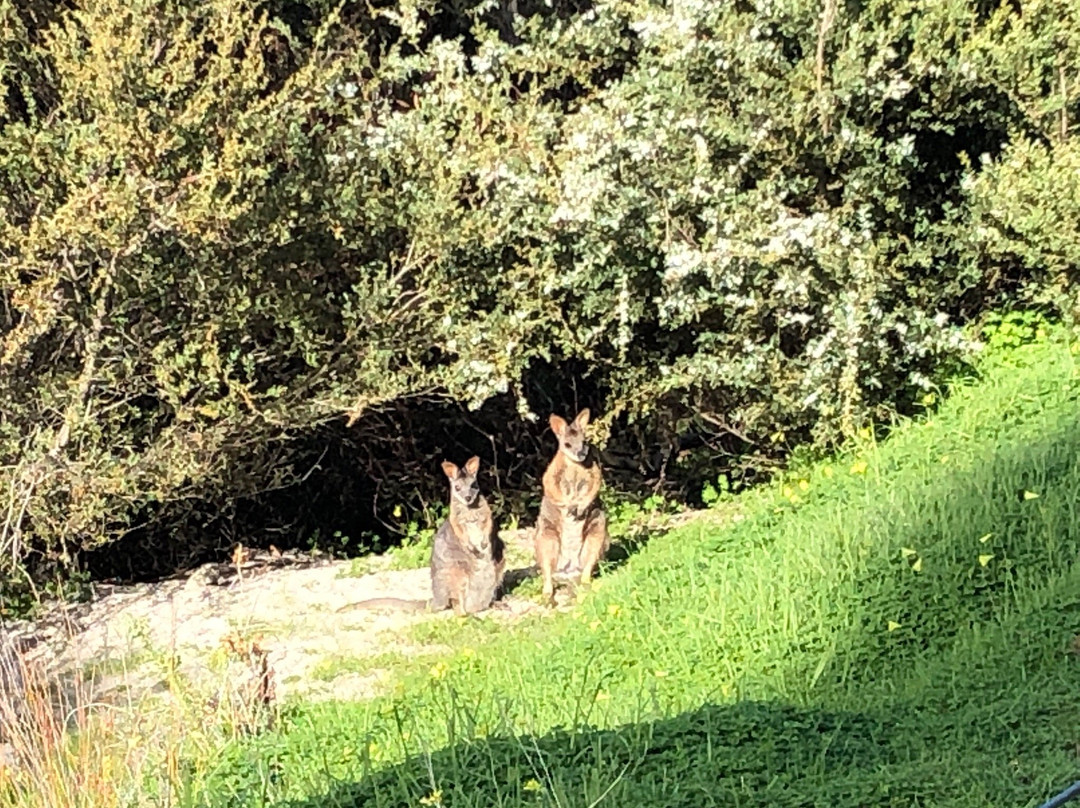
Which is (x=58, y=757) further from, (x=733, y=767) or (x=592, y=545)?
(x=592, y=545)

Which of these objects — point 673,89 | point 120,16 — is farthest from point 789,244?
point 120,16

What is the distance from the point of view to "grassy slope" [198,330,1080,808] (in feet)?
14.0

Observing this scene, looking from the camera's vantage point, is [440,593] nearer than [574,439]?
A: Yes

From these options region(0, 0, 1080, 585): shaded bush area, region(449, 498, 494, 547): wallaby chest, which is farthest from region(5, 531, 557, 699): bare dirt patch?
region(0, 0, 1080, 585): shaded bush area

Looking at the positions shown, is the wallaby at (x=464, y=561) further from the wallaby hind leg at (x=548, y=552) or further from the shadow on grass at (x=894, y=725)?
the shadow on grass at (x=894, y=725)

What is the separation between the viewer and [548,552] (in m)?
8.23

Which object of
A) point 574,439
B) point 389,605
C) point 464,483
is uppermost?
point 574,439

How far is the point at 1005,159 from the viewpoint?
8.95 meters

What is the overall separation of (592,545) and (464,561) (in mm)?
810

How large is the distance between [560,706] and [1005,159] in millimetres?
5400

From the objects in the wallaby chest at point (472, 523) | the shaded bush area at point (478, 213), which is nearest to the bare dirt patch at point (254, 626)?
the wallaby chest at point (472, 523)

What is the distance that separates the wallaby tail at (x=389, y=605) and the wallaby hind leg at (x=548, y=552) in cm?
79

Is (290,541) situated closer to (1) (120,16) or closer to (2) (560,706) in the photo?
(1) (120,16)

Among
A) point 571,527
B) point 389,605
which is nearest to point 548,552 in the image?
point 571,527
